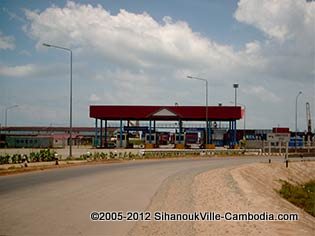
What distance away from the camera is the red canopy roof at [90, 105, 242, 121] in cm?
6894

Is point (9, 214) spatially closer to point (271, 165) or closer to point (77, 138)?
point (271, 165)

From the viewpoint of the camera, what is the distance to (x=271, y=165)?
34.9m

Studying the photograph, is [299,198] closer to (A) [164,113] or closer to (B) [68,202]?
(B) [68,202]

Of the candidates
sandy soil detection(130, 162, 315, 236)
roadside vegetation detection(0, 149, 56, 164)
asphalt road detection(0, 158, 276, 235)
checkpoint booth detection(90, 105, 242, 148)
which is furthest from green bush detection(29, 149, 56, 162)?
checkpoint booth detection(90, 105, 242, 148)

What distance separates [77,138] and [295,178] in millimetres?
75034

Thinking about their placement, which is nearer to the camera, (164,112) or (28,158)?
(28,158)

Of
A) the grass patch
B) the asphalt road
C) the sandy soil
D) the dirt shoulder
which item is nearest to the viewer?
the asphalt road

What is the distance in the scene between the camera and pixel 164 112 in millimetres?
69938

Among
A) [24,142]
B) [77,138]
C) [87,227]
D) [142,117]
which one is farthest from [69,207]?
[77,138]

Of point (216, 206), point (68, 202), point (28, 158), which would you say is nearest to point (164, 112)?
point (28, 158)

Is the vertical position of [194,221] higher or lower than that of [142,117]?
lower

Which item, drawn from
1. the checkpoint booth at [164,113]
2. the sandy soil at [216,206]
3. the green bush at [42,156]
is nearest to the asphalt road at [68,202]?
the sandy soil at [216,206]

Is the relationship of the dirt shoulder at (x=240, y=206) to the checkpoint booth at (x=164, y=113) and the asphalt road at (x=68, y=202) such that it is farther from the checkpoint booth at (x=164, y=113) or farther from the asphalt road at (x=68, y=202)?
the checkpoint booth at (x=164, y=113)

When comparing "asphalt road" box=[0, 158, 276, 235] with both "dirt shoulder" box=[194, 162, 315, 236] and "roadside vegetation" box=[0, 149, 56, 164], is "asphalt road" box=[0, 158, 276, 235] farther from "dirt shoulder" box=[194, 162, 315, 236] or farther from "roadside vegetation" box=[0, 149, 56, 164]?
"roadside vegetation" box=[0, 149, 56, 164]
